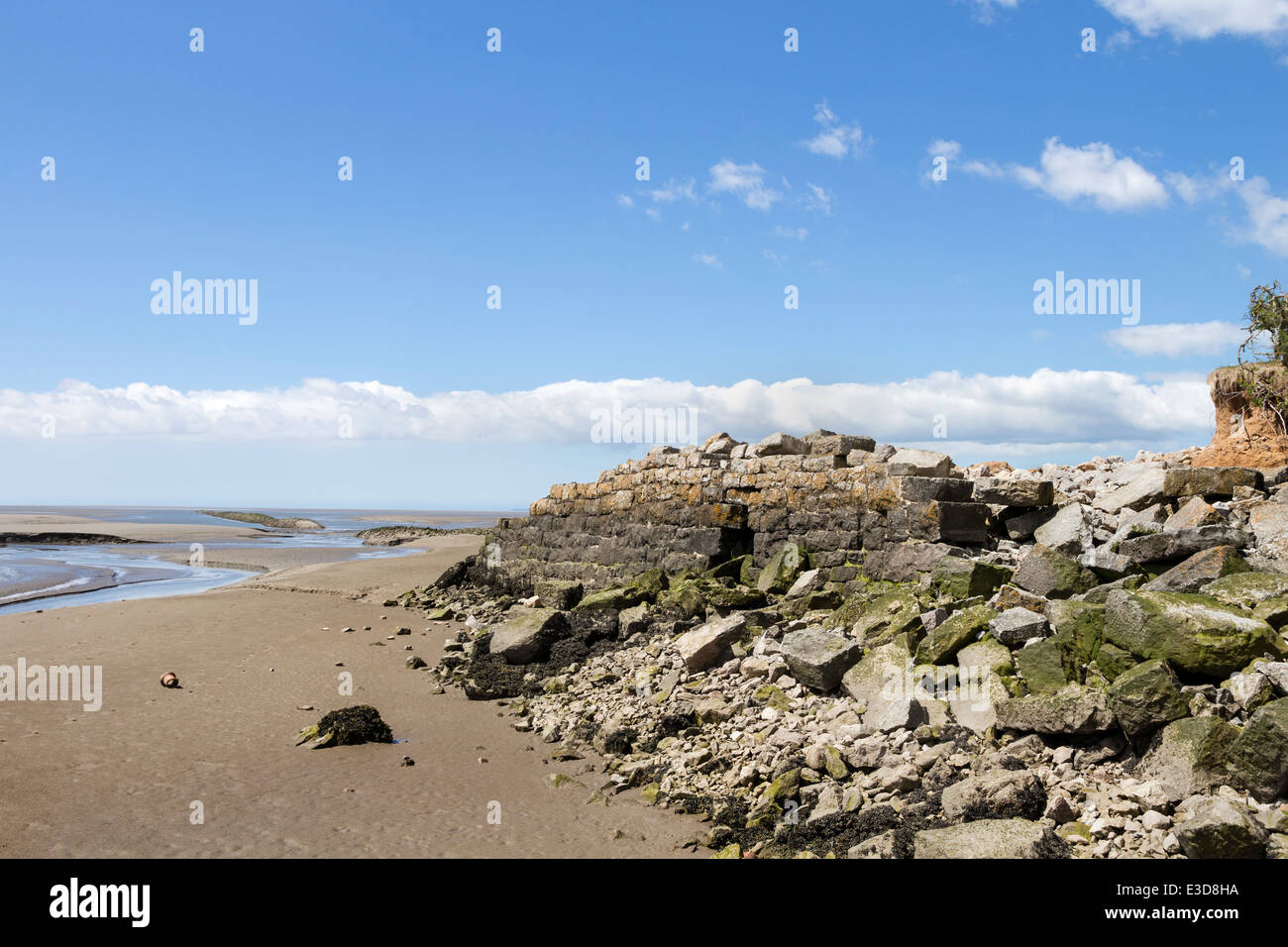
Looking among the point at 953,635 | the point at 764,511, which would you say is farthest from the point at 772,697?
the point at 764,511

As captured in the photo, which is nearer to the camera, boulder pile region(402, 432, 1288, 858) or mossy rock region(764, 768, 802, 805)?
boulder pile region(402, 432, 1288, 858)

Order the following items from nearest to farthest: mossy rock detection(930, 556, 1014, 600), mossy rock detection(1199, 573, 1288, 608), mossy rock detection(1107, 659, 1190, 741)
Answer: mossy rock detection(1107, 659, 1190, 741) < mossy rock detection(1199, 573, 1288, 608) < mossy rock detection(930, 556, 1014, 600)

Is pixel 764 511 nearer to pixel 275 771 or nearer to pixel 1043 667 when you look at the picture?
pixel 1043 667

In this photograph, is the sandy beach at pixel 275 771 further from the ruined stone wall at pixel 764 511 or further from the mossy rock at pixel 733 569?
the mossy rock at pixel 733 569

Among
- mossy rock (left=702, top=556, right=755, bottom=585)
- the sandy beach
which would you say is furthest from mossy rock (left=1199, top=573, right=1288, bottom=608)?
mossy rock (left=702, top=556, right=755, bottom=585)

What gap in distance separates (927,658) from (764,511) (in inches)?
192

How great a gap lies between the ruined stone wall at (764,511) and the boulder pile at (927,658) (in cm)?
4

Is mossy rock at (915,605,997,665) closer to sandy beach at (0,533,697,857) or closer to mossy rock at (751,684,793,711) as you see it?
mossy rock at (751,684,793,711)

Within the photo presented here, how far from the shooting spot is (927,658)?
7.35 meters

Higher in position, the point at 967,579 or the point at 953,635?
the point at 967,579

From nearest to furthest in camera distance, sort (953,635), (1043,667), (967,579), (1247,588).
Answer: (1043,667) < (1247,588) < (953,635) < (967,579)

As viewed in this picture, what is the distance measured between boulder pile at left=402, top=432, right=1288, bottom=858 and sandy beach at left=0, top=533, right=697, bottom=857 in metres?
0.66

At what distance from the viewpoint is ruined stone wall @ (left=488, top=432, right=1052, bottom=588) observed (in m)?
9.91
